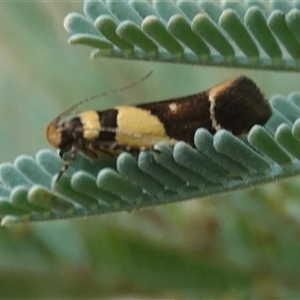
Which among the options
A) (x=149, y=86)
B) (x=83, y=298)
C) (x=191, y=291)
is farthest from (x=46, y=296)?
(x=149, y=86)

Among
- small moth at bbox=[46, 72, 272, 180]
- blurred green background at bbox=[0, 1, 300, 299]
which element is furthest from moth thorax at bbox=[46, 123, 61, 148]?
blurred green background at bbox=[0, 1, 300, 299]

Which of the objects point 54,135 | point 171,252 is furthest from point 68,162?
point 171,252

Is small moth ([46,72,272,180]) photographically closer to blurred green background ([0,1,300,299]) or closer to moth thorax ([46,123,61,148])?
moth thorax ([46,123,61,148])

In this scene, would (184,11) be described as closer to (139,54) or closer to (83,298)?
(139,54)

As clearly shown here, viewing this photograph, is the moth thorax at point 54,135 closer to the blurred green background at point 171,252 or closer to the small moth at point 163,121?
the small moth at point 163,121

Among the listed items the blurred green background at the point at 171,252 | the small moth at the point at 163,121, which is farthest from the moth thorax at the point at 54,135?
the blurred green background at the point at 171,252

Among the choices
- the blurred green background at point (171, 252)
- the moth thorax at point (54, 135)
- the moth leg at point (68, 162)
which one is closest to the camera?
the moth leg at point (68, 162)

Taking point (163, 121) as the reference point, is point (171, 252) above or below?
below

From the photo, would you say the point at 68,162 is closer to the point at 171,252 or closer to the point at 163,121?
the point at 163,121
